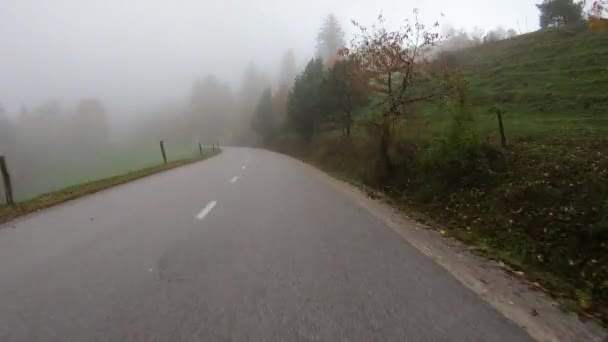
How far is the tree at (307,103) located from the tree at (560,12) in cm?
2401

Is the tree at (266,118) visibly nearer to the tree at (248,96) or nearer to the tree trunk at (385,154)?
the tree at (248,96)

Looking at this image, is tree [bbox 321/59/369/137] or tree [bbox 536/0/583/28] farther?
tree [bbox 536/0/583/28]

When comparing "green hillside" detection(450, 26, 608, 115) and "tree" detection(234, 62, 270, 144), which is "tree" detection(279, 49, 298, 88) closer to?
"tree" detection(234, 62, 270, 144)

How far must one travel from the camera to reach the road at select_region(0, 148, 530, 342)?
3.22 meters

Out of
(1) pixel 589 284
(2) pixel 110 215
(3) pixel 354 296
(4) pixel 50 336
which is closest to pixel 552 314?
(1) pixel 589 284

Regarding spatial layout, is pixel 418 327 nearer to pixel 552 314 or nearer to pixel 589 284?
pixel 552 314

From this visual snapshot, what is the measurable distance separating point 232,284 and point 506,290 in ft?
9.56

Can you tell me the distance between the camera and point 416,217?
859 cm

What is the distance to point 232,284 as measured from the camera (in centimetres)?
418

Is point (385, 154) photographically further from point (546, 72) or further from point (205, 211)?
point (546, 72)

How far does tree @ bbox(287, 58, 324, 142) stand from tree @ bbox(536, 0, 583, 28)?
2401cm

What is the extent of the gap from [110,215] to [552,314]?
852 cm

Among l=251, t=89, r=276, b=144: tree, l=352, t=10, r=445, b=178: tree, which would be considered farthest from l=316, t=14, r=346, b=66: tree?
l=352, t=10, r=445, b=178: tree

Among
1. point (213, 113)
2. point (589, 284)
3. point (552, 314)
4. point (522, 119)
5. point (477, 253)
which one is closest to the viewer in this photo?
point (552, 314)
